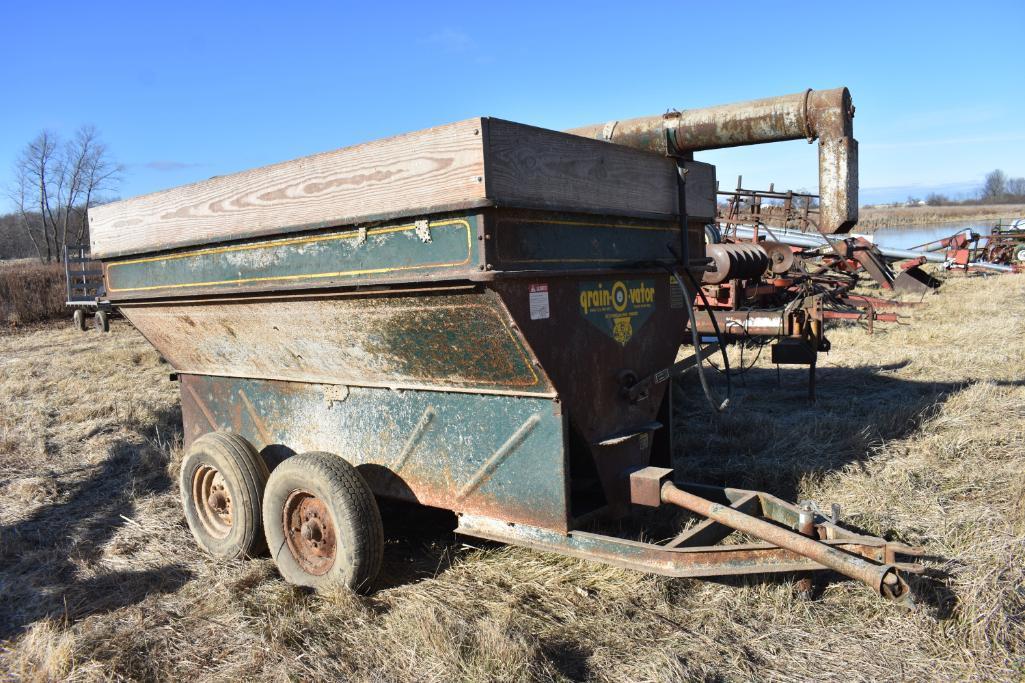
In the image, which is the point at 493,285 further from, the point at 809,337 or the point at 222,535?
the point at 809,337

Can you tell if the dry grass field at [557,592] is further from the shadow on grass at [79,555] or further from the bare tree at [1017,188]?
the bare tree at [1017,188]

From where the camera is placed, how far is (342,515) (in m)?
3.49

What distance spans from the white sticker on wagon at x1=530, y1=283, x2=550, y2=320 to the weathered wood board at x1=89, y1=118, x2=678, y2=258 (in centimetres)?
34

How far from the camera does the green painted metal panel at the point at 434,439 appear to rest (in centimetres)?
331

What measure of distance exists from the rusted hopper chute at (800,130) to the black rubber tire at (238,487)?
279cm

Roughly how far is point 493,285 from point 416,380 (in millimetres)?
922

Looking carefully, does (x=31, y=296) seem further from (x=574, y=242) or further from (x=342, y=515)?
(x=574, y=242)

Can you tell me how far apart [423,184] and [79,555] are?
3039mm

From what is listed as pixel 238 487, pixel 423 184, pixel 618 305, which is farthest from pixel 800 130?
pixel 238 487

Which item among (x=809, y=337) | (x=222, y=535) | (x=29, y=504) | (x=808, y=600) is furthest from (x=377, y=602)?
(x=809, y=337)

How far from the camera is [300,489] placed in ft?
12.1

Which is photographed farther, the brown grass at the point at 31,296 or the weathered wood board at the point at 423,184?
the brown grass at the point at 31,296

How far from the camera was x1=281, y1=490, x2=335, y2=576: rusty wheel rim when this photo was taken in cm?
366

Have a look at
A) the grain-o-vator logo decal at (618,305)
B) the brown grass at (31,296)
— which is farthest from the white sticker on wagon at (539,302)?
the brown grass at (31,296)
